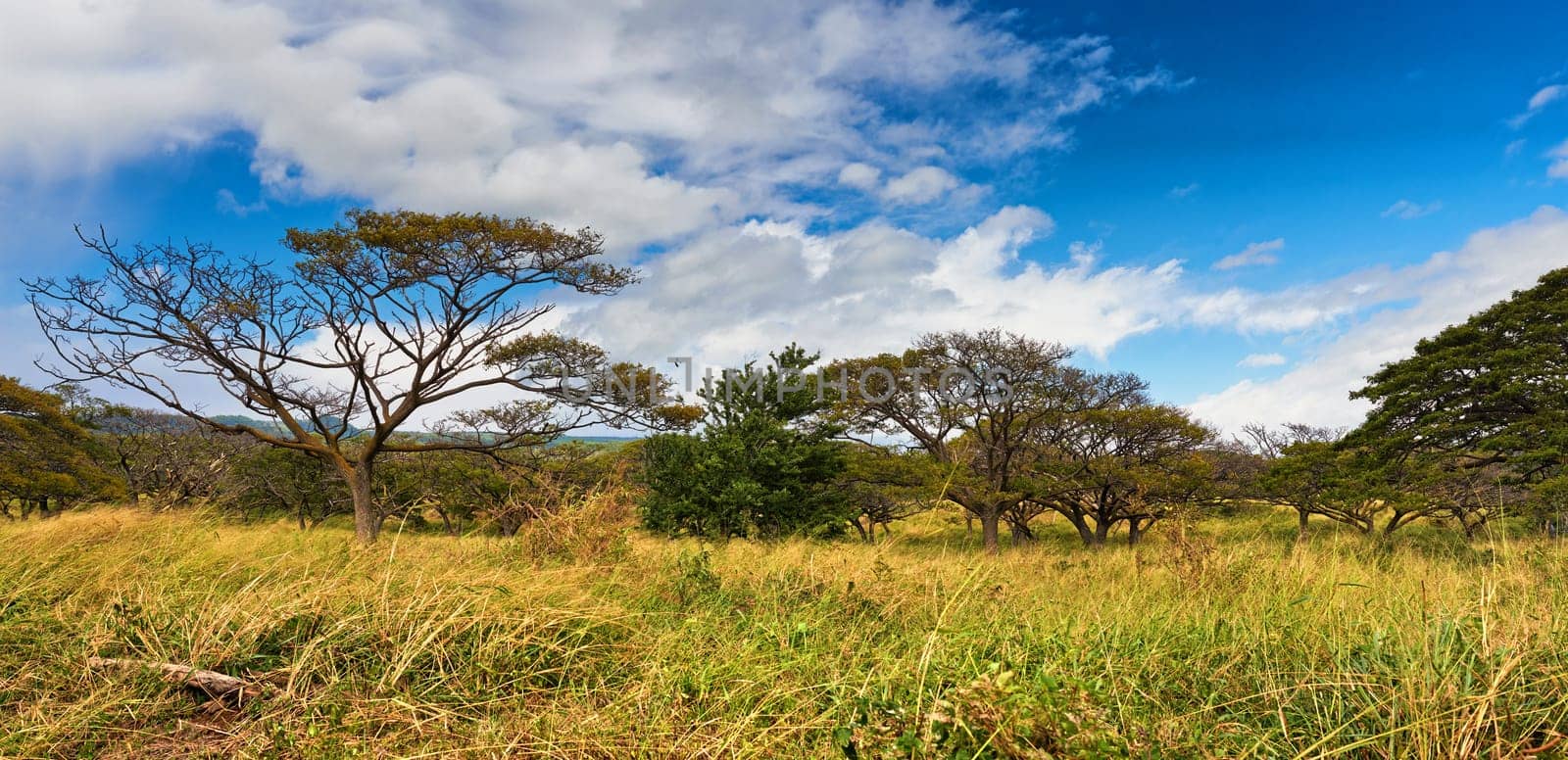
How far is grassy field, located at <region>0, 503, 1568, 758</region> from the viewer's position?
2.50m

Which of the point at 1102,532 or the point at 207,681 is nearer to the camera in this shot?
the point at 207,681

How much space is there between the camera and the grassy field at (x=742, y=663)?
2.50m

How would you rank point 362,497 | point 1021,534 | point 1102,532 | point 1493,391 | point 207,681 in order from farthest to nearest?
point 1021,534 → point 1102,532 → point 362,497 → point 1493,391 → point 207,681

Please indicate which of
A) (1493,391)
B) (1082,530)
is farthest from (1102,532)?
(1493,391)

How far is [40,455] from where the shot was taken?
20625 mm

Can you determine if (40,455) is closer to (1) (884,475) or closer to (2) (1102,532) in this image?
(1) (884,475)

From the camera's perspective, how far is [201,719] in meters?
3.13

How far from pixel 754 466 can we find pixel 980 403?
7024 millimetres

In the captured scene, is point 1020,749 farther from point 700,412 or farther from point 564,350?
point 700,412

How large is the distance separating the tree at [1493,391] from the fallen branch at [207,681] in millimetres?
18155

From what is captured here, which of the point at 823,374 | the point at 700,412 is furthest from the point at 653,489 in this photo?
the point at 823,374

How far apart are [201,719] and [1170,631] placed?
5297mm

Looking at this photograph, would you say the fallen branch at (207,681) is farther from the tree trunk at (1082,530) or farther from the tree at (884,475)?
the tree trunk at (1082,530)

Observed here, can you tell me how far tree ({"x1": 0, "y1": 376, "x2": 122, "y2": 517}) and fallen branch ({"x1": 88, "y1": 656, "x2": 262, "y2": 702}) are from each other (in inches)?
869
